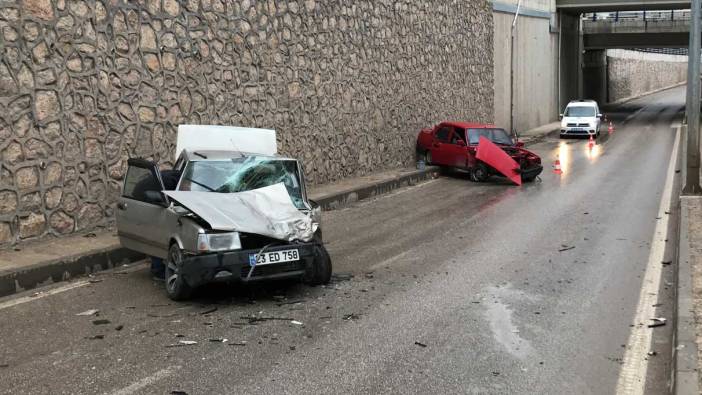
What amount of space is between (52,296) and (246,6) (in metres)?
8.67

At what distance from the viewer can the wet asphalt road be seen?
5230mm

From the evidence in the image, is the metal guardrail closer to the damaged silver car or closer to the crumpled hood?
the damaged silver car

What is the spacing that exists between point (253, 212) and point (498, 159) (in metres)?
12.5

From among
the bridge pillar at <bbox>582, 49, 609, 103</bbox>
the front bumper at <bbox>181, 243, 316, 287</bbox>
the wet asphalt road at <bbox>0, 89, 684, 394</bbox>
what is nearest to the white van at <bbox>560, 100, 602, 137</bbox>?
the wet asphalt road at <bbox>0, 89, 684, 394</bbox>

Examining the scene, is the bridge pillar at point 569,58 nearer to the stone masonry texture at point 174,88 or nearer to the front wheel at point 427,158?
Answer: the front wheel at point 427,158

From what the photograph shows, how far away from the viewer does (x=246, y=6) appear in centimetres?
1463

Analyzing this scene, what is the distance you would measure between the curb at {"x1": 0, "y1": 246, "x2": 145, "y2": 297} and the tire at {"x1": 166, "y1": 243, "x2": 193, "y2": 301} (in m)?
1.79

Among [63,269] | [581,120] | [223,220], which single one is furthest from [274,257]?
[581,120]

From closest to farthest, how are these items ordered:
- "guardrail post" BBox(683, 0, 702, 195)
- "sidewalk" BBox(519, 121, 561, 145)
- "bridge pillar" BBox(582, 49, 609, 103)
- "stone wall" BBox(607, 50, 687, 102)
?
"guardrail post" BBox(683, 0, 702, 195), "sidewalk" BBox(519, 121, 561, 145), "bridge pillar" BBox(582, 49, 609, 103), "stone wall" BBox(607, 50, 687, 102)

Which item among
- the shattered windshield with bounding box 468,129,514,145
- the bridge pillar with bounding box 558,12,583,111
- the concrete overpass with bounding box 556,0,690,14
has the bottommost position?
the shattered windshield with bounding box 468,129,514,145

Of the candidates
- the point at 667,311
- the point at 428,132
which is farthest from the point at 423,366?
the point at 428,132

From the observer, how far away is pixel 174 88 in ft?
41.6

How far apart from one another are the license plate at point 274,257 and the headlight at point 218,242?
0.74 feet

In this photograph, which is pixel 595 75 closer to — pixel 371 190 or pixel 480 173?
pixel 480 173
